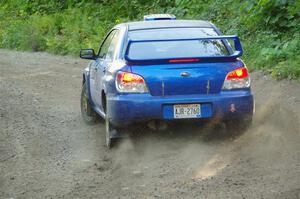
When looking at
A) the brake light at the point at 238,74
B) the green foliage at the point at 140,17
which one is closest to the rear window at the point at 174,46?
the brake light at the point at 238,74

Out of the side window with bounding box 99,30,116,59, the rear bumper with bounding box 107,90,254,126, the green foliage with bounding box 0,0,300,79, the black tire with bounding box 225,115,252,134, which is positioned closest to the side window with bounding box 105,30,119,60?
the side window with bounding box 99,30,116,59

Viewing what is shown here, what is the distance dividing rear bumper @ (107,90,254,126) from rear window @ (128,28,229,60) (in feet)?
1.90

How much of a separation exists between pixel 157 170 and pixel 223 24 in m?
11.0

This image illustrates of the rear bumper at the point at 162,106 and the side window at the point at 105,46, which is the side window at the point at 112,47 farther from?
the rear bumper at the point at 162,106

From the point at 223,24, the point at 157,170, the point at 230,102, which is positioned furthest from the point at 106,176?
the point at 223,24

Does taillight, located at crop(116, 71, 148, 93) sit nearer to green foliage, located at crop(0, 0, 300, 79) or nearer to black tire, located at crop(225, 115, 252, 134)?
black tire, located at crop(225, 115, 252, 134)

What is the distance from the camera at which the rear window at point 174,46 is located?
8.47 meters

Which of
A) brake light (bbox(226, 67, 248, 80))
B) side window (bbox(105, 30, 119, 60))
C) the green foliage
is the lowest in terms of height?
the green foliage

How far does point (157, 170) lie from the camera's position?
7367mm

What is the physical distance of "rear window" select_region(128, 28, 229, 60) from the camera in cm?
847

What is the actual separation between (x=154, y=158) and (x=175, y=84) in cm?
94

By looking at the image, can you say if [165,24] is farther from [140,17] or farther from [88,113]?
[140,17]

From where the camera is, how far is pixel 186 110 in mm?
8125

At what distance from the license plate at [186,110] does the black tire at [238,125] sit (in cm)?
65
